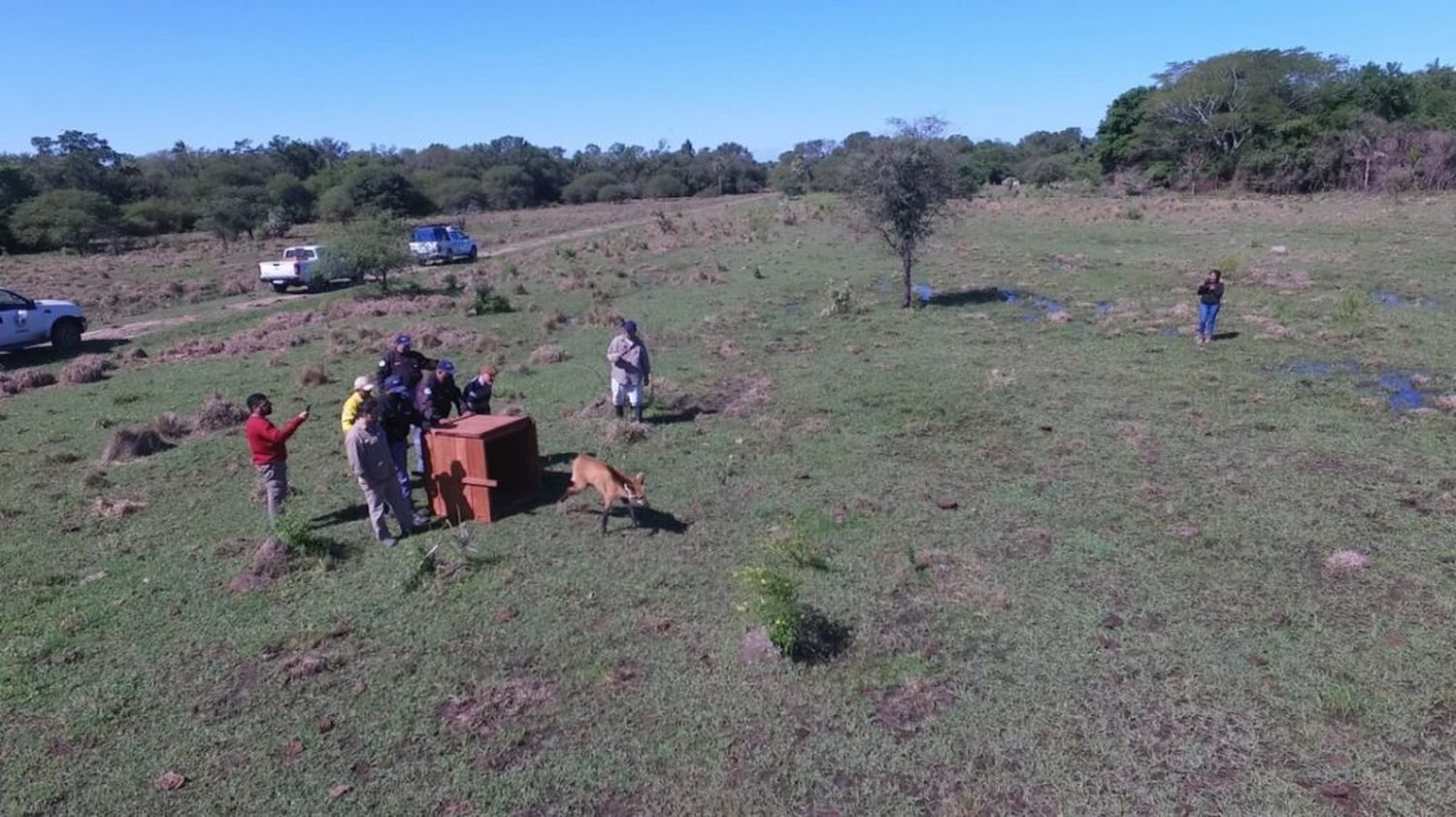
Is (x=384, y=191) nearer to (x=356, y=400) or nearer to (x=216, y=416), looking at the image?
(x=216, y=416)

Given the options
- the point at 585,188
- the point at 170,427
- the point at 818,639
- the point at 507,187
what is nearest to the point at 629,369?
the point at 818,639

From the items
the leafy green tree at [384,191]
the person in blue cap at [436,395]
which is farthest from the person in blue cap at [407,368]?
the leafy green tree at [384,191]

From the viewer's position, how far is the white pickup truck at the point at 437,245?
4156 centimetres

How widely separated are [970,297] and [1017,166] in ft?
282

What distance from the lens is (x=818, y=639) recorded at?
23.9 feet

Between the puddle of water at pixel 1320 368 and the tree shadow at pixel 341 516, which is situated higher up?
the puddle of water at pixel 1320 368

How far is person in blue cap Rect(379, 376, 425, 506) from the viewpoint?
10031 mm

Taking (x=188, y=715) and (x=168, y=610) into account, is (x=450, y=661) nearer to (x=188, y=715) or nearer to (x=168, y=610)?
(x=188, y=715)

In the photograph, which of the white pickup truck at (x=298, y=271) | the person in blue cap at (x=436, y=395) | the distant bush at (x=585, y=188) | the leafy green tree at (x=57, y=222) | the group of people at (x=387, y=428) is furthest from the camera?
the distant bush at (x=585, y=188)

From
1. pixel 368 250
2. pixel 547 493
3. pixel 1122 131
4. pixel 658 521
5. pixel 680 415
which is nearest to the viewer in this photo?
pixel 658 521

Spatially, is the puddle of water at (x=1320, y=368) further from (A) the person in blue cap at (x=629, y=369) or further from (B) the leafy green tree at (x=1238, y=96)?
(B) the leafy green tree at (x=1238, y=96)

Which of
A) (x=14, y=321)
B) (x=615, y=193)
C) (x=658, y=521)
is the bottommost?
(x=658, y=521)

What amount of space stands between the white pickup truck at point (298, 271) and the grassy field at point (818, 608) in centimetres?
1699

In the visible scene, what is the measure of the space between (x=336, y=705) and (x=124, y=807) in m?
1.38
